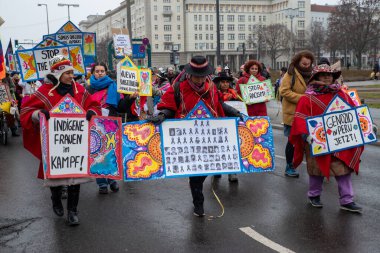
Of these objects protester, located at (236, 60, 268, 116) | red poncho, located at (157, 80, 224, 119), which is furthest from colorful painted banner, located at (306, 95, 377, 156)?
protester, located at (236, 60, 268, 116)

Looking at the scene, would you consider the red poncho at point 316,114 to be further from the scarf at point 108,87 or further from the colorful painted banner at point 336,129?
the scarf at point 108,87

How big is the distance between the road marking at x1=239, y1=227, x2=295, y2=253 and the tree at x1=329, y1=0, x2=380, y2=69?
52010 mm

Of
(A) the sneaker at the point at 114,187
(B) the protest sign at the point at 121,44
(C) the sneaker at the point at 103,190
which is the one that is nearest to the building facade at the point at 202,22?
(B) the protest sign at the point at 121,44

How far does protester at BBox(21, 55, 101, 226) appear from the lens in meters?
5.44

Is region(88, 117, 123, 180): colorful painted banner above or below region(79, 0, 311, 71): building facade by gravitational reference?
below

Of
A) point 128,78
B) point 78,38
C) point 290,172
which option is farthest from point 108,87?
point 78,38

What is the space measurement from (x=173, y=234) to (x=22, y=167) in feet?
18.0

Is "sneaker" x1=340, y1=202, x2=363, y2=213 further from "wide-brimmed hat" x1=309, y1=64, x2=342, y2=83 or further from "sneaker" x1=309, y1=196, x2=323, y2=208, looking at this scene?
"wide-brimmed hat" x1=309, y1=64, x2=342, y2=83

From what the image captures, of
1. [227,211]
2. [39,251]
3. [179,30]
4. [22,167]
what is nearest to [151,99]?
[22,167]

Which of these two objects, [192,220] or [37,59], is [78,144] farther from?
[37,59]

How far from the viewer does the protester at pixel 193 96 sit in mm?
5492

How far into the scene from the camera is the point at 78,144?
5453 millimetres

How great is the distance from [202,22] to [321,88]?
13209 cm

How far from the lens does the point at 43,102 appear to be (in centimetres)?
550
